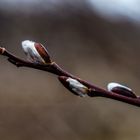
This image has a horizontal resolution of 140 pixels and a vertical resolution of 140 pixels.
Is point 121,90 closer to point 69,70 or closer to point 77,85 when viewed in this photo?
point 77,85

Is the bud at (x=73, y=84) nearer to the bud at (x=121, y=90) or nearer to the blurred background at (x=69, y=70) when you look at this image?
the bud at (x=121, y=90)

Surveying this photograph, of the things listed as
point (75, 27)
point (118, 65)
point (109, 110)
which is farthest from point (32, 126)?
point (75, 27)

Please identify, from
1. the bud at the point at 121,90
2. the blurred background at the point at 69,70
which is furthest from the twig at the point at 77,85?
the blurred background at the point at 69,70

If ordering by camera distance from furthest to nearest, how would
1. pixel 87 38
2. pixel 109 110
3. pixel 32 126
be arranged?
pixel 87 38 < pixel 109 110 < pixel 32 126

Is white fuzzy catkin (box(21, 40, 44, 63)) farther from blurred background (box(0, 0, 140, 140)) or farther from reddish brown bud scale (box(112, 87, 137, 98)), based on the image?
blurred background (box(0, 0, 140, 140))

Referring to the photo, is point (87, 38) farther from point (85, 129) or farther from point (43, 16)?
point (85, 129)

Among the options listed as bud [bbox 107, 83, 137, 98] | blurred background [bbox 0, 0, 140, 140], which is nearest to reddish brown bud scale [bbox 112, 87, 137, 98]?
bud [bbox 107, 83, 137, 98]
